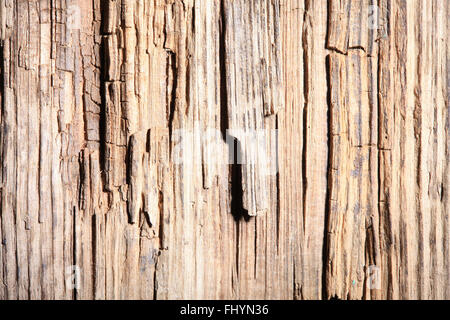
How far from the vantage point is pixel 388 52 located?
1.40 metres

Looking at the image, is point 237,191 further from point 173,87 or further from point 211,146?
point 173,87

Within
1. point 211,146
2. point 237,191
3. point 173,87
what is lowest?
point 237,191

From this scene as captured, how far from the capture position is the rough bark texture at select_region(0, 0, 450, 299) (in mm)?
1331

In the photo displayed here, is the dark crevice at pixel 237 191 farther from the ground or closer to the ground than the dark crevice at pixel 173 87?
closer to the ground

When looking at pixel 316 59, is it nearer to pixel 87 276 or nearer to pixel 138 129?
pixel 138 129

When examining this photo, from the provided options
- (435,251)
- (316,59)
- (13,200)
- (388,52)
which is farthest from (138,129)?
(435,251)

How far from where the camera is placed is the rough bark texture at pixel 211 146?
1.33m

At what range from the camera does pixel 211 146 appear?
1.36 m

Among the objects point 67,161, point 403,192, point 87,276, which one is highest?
point 67,161

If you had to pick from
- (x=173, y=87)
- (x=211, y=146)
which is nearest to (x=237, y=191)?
(x=211, y=146)

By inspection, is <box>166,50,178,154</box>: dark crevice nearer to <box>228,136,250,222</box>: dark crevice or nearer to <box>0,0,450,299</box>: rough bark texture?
<box>0,0,450,299</box>: rough bark texture

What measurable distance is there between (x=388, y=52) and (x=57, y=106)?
4.06ft

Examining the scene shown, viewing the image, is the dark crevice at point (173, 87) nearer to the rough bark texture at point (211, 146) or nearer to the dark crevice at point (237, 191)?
the rough bark texture at point (211, 146)

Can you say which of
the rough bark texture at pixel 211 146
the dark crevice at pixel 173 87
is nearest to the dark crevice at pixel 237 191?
the rough bark texture at pixel 211 146
